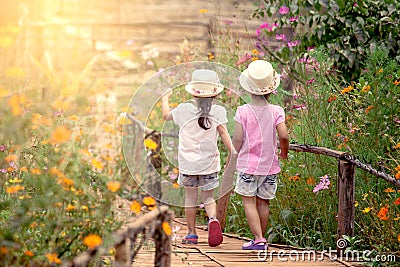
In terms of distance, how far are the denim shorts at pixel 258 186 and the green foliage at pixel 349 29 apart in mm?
1884

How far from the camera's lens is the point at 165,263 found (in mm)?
3172

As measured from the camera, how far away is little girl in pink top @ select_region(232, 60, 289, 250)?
15.3 feet

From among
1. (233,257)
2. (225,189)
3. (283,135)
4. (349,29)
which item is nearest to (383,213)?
(283,135)

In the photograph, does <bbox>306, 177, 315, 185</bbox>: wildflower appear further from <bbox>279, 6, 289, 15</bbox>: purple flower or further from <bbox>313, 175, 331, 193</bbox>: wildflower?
<bbox>279, 6, 289, 15</bbox>: purple flower

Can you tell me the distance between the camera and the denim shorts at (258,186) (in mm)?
4680

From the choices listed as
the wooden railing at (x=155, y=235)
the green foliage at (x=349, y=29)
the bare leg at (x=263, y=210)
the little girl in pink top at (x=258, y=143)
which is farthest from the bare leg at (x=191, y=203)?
the green foliage at (x=349, y=29)

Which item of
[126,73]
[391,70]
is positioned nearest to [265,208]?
[391,70]

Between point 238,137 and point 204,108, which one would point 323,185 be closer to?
point 238,137

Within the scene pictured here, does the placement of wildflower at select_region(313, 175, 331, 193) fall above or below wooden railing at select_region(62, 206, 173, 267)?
above

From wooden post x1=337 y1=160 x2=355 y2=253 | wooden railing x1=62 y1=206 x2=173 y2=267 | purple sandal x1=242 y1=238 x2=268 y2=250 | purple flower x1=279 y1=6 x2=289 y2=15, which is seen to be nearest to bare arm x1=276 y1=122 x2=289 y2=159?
wooden post x1=337 y1=160 x2=355 y2=253

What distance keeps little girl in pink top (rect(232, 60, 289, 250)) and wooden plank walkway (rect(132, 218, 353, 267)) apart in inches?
5.2

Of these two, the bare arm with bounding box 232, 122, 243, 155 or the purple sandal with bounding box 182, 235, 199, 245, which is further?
the purple sandal with bounding box 182, 235, 199, 245

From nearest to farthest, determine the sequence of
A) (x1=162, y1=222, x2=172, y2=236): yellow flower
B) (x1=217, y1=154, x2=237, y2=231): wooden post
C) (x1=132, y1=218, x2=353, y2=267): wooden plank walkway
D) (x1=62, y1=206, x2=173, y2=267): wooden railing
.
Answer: (x1=62, y1=206, x2=173, y2=267): wooden railing → (x1=162, y1=222, x2=172, y2=236): yellow flower → (x1=132, y1=218, x2=353, y2=267): wooden plank walkway → (x1=217, y1=154, x2=237, y2=231): wooden post

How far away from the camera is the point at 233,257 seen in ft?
14.8
